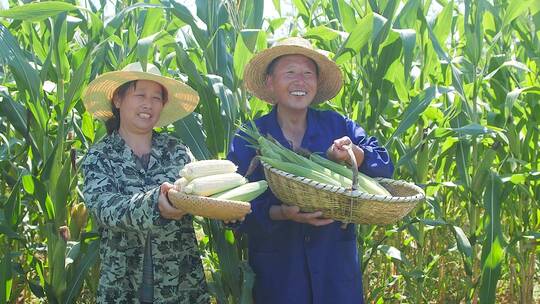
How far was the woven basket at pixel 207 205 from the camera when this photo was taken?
6.89ft

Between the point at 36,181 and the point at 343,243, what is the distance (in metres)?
1.35

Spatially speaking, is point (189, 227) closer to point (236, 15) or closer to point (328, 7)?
point (236, 15)

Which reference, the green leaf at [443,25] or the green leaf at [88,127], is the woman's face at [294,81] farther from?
the green leaf at [88,127]

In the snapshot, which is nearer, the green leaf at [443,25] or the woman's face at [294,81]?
the woman's face at [294,81]

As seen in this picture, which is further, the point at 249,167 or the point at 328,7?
the point at 328,7

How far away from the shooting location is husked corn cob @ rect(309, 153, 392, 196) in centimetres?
247

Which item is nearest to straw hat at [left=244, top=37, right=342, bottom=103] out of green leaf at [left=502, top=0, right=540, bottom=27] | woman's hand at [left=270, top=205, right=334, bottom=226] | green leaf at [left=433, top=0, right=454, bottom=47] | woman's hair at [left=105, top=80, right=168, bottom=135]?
woman's hair at [left=105, top=80, right=168, bottom=135]

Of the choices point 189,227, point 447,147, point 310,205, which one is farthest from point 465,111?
point 189,227

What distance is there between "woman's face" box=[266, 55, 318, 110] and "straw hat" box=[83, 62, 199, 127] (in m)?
0.36

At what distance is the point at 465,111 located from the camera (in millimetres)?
3418

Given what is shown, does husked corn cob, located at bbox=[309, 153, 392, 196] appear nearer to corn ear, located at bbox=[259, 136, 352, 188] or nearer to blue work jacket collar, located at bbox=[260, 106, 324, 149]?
corn ear, located at bbox=[259, 136, 352, 188]

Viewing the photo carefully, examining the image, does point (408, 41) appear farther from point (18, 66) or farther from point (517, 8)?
point (18, 66)

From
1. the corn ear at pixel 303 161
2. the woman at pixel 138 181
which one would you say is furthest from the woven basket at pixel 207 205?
the corn ear at pixel 303 161

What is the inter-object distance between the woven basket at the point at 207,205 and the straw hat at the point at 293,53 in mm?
770
